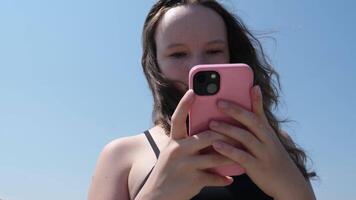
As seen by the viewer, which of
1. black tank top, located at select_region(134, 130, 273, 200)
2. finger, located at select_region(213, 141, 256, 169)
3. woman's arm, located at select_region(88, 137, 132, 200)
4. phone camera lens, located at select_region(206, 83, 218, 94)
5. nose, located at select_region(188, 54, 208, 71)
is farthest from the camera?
nose, located at select_region(188, 54, 208, 71)

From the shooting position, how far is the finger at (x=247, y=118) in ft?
8.05

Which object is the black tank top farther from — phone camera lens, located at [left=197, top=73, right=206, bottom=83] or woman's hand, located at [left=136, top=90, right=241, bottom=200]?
phone camera lens, located at [left=197, top=73, right=206, bottom=83]

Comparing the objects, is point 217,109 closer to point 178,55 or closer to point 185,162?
point 185,162

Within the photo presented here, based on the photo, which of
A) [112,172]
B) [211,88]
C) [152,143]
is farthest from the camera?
[152,143]

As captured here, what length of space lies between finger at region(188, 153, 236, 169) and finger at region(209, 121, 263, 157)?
121 millimetres

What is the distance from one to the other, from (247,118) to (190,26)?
121 cm

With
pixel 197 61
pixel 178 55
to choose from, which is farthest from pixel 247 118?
pixel 178 55

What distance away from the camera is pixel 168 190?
253 centimetres

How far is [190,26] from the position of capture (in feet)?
11.3

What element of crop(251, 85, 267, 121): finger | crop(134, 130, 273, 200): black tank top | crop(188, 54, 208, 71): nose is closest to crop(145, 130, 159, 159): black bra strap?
crop(134, 130, 273, 200): black tank top

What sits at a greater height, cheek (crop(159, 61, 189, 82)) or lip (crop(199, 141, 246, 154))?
cheek (crop(159, 61, 189, 82))

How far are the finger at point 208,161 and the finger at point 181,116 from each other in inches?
5.8

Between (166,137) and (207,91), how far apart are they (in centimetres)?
92

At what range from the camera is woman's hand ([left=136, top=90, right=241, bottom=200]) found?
8.09ft
